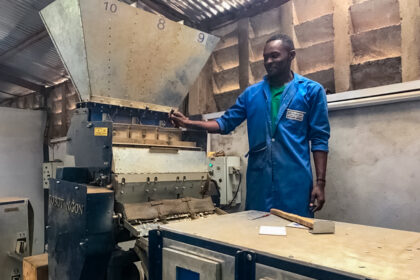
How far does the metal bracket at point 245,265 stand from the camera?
2.95 feet

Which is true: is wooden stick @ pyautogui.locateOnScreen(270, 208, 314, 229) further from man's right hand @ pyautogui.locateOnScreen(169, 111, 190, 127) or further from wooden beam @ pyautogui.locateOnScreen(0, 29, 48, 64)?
wooden beam @ pyautogui.locateOnScreen(0, 29, 48, 64)

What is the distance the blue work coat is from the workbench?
39cm

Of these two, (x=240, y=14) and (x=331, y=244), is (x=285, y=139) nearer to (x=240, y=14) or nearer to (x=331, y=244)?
→ (x=331, y=244)

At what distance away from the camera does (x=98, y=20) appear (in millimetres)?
1873

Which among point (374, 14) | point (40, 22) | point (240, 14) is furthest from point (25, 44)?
point (374, 14)

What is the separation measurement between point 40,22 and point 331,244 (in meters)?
3.80

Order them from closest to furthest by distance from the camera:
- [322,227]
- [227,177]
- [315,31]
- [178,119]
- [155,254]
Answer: [322,227], [155,254], [178,119], [315,31], [227,177]

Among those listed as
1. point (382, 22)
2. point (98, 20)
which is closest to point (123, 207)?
point (98, 20)

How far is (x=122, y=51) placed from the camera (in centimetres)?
202

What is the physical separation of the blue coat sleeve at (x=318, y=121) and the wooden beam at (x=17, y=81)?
5041 mm

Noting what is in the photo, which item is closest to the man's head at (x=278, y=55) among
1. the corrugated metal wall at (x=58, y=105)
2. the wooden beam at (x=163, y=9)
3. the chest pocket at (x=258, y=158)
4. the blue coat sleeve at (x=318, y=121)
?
the blue coat sleeve at (x=318, y=121)

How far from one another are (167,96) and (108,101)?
44cm

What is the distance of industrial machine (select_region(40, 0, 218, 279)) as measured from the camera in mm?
1654

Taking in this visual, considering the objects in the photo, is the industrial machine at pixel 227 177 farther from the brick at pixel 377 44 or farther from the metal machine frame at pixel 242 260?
the metal machine frame at pixel 242 260
